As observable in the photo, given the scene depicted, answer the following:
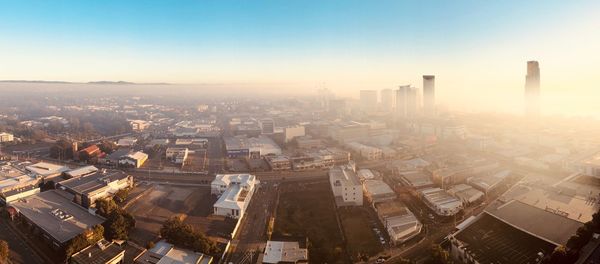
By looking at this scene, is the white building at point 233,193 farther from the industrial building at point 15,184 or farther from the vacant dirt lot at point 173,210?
the industrial building at point 15,184

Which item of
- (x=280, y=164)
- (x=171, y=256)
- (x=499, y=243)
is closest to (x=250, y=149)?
(x=280, y=164)

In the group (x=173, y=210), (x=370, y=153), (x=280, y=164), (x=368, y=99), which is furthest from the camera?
(x=368, y=99)

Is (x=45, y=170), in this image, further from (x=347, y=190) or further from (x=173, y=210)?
(x=347, y=190)

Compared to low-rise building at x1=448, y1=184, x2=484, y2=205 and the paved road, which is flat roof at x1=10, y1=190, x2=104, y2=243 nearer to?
the paved road

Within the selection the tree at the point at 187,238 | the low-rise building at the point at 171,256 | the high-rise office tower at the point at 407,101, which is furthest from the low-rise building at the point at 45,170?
the high-rise office tower at the point at 407,101

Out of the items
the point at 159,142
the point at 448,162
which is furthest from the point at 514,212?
the point at 159,142

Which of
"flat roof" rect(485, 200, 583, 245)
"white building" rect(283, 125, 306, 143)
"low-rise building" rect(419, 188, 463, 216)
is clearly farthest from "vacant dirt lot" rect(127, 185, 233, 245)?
"white building" rect(283, 125, 306, 143)
